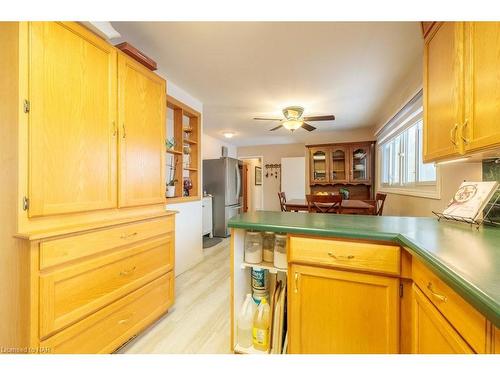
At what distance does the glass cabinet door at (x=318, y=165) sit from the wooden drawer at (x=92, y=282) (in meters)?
4.15

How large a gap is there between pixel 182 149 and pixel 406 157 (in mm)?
3060

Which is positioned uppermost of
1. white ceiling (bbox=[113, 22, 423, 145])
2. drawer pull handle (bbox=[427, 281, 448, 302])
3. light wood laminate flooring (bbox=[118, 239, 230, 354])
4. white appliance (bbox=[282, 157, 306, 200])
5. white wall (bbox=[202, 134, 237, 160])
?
white ceiling (bbox=[113, 22, 423, 145])

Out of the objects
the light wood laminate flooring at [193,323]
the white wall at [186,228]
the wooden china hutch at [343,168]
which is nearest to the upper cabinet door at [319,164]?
the wooden china hutch at [343,168]

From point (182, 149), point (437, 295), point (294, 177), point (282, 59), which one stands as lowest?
point (437, 295)

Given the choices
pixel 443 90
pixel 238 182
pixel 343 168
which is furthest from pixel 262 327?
pixel 343 168

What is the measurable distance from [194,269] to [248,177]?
4.50m

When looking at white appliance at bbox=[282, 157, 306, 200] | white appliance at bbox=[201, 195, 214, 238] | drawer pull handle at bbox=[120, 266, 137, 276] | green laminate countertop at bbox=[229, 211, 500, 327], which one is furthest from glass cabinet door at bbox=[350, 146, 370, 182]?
drawer pull handle at bbox=[120, 266, 137, 276]

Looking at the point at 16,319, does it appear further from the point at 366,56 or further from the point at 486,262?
the point at 366,56

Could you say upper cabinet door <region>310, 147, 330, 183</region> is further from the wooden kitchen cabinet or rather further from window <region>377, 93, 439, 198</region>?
the wooden kitchen cabinet

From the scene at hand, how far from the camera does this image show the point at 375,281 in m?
1.07

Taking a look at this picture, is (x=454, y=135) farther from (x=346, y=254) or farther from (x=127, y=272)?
(x=127, y=272)

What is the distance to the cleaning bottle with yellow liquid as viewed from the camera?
1355 mm

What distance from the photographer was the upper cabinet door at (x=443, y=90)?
110 cm

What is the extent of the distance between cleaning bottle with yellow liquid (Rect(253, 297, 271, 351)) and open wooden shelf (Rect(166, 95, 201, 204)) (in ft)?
5.33
